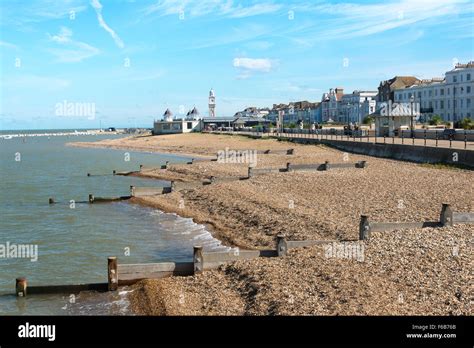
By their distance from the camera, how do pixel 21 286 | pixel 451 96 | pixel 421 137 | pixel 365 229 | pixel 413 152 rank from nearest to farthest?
pixel 21 286 < pixel 365 229 < pixel 413 152 < pixel 421 137 < pixel 451 96

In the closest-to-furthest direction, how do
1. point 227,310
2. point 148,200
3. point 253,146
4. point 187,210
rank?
point 227,310
point 187,210
point 148,200
point 253,146

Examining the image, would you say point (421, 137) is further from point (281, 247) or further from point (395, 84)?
point (395, 84)

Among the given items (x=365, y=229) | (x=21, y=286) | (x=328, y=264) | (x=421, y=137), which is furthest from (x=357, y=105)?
(x=21, y=286)

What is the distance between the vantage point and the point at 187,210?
80.8ft

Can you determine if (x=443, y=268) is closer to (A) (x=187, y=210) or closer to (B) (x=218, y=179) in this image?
(A) (x=187, y=210)

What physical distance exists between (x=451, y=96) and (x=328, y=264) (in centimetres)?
7270

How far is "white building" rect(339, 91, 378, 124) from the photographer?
111500 millimetres

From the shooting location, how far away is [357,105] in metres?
115

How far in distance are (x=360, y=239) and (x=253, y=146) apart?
4927cm

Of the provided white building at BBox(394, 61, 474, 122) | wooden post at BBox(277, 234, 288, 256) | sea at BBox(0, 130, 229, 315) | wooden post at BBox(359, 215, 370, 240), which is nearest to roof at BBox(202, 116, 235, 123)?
white building at BBox(394, 61, 474, 122)

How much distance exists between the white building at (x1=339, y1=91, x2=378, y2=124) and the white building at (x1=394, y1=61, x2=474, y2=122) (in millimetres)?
23254

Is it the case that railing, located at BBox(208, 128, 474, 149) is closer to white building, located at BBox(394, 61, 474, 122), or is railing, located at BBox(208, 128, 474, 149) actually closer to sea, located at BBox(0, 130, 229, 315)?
sea, located at BBox(0, 130, 229, 315)
